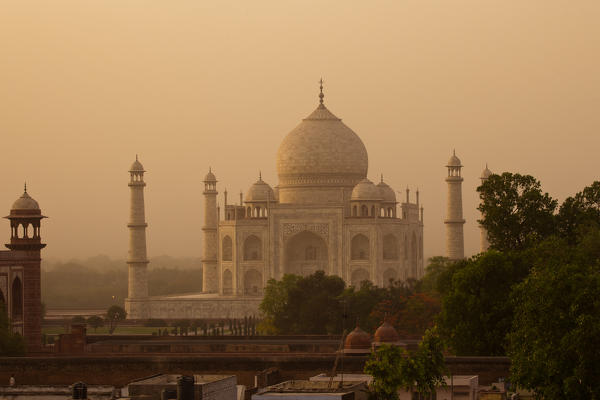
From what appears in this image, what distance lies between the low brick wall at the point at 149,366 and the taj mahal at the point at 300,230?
36.0m

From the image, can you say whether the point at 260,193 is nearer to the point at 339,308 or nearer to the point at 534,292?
the point at 339,308

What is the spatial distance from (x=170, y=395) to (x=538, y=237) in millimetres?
20514

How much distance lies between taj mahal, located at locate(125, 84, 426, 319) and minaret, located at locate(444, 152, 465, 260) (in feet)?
1.02

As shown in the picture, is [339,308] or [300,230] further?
[300,230]

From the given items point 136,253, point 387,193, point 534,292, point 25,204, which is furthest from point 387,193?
point 534,292

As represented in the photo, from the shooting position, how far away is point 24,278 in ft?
145

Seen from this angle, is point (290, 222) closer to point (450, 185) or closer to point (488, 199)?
point (450, 185)

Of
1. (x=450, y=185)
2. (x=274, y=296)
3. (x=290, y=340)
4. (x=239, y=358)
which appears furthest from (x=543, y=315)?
(x=450, y=185)

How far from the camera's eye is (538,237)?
41750mm

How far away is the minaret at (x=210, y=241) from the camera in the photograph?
76562 mm

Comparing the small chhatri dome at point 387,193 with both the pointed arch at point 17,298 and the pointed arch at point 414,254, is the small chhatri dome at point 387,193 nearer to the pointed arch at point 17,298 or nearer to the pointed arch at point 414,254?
the pointed arch at point 414,254

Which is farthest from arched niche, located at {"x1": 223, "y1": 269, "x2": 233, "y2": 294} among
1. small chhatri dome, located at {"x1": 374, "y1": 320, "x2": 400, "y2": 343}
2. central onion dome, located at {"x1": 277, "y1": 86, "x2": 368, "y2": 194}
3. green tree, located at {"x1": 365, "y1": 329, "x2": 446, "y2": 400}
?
green tree, located at {"x1": 365, "y1": 329, "x2": 446, "y2": 400}

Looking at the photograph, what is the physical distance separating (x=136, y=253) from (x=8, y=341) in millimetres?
33578

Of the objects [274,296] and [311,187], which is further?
[311,187]
